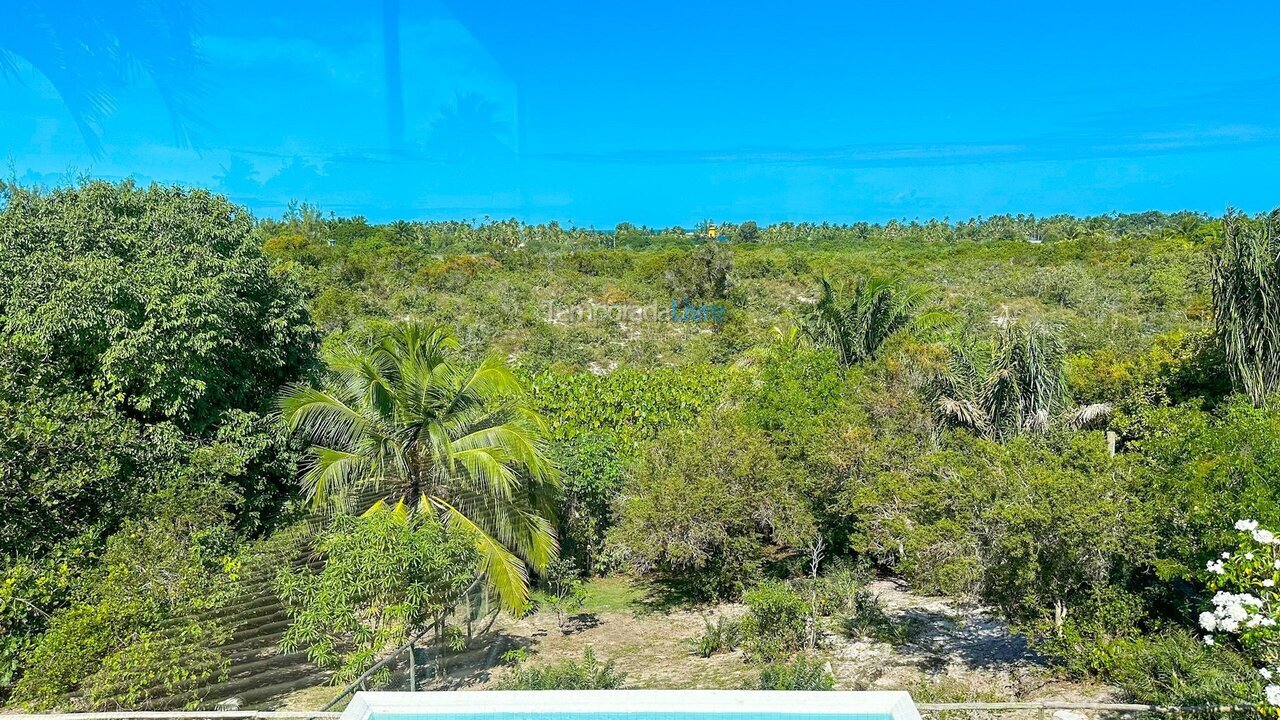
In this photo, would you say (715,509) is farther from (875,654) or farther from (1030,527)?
(1030,527)

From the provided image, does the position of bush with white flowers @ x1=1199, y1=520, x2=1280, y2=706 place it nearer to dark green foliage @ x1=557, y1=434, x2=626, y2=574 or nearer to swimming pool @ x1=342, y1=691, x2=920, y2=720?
swimming pool @ x1=342, y1=691, x2=920, y2=720

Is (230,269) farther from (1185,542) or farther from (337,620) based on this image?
(1185,542)

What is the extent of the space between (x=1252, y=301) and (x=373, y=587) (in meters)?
12.3

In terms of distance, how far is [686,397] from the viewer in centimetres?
1739

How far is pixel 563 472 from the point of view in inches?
503

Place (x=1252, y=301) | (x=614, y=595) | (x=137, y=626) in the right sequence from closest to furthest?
(x=137, y=626) < (x=1252, y=301) < (x=614, y=595)

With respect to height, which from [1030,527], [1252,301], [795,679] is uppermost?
[1252,301]

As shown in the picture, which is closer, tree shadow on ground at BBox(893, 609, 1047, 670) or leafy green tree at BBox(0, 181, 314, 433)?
tree shadow on ground at BBox(893, 609, 1047, 670)

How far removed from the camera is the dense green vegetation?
22.9 ft

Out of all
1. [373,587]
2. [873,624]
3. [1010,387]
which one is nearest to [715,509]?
[873,624]

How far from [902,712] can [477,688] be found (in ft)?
16.2

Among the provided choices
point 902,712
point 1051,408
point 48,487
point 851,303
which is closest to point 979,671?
point 902,712

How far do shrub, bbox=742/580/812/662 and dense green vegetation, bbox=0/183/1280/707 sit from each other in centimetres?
4

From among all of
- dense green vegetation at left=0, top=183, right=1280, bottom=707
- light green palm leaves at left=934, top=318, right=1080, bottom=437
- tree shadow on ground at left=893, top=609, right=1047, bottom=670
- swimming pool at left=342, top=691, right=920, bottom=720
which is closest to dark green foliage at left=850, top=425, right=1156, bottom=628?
dense green vegetation at left=0, top=183, right=1280, bottom=707
